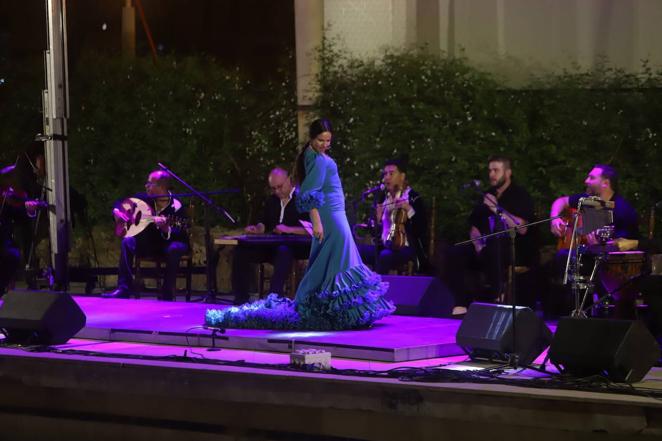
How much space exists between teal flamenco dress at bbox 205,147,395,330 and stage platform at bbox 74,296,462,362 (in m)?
0.13

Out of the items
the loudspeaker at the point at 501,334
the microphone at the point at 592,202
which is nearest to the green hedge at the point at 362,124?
the microphone at the point at 592,202

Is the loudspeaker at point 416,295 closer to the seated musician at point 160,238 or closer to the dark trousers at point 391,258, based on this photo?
the dark trousers at point 391,258

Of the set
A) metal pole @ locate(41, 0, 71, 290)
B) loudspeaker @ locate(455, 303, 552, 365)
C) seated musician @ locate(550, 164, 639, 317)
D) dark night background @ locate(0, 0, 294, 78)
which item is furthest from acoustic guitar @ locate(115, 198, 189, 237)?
loudspeaker @ locate(455, 303, 552, 365)

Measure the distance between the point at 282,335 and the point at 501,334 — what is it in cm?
147

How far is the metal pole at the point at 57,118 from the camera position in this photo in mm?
8305

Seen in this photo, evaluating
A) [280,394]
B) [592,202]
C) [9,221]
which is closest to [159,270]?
[9,221]

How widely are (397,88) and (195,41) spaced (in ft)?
12.0

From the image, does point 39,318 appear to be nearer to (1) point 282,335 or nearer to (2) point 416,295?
(1) point 282,335

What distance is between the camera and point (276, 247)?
916 centimetres

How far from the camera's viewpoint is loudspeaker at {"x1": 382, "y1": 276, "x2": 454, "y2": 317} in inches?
316

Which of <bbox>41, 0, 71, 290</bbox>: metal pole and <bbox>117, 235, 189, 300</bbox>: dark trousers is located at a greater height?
<bbox>41, 0, 71, 290</bbox>: metal pole

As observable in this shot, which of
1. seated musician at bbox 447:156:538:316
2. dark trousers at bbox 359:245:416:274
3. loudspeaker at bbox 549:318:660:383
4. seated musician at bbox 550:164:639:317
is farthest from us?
dark trousers at bbox 359:245:416:274

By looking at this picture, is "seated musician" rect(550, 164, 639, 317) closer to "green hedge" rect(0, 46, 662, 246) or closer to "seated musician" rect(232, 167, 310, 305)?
"green hedge" rect(0, 46, 662, 246)

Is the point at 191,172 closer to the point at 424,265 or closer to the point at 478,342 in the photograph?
the point at 424,265
